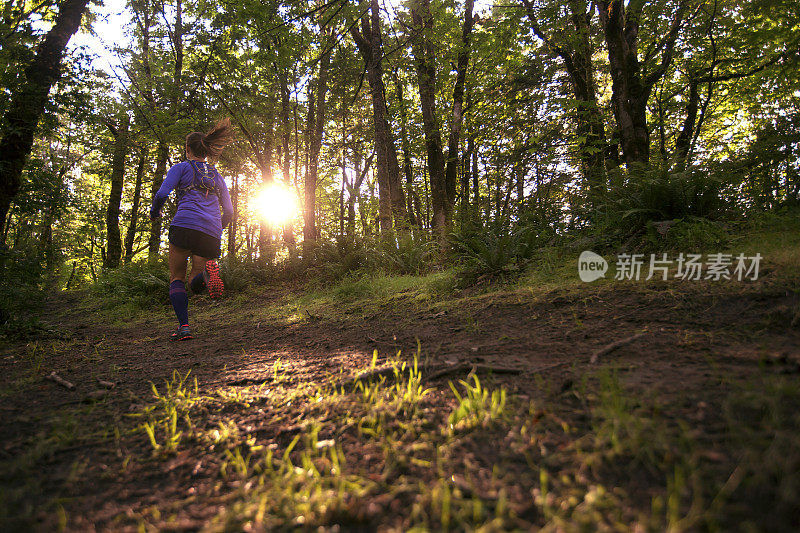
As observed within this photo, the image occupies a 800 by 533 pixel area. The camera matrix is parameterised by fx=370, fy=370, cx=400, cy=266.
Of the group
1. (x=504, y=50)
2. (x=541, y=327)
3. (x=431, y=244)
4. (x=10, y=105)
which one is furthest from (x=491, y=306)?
(x=504, y=50)

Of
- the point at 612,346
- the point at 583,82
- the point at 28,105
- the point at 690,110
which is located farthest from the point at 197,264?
the point at 690,110

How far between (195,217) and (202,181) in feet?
1.59

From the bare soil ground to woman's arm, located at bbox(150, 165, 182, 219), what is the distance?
6.48 feet

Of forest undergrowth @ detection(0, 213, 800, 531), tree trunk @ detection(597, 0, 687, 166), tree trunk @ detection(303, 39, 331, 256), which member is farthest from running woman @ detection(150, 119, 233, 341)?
tree trunk @ detection(597, 0, 687, 166)

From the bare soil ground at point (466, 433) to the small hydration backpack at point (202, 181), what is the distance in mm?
2309

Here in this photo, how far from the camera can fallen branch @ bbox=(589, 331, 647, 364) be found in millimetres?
1997

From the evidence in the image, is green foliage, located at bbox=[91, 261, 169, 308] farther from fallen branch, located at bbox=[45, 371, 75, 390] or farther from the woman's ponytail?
fallen branch, located at bbox=[45, 371, 75, 390]

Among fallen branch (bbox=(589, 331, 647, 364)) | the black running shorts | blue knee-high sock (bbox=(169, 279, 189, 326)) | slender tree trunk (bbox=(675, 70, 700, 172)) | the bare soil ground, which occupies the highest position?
slender tree trunk (bbox=(675, 70, 700, 172))

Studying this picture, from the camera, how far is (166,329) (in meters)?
5.08

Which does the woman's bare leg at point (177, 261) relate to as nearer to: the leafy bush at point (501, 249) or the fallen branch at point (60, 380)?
the fallen branch at point (60, 380)

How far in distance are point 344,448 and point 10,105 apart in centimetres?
738

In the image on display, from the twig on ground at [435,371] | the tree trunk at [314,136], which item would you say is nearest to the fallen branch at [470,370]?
the twig on ground at [435,371]

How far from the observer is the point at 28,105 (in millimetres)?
5590

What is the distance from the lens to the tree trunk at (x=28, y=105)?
5.47 metres
